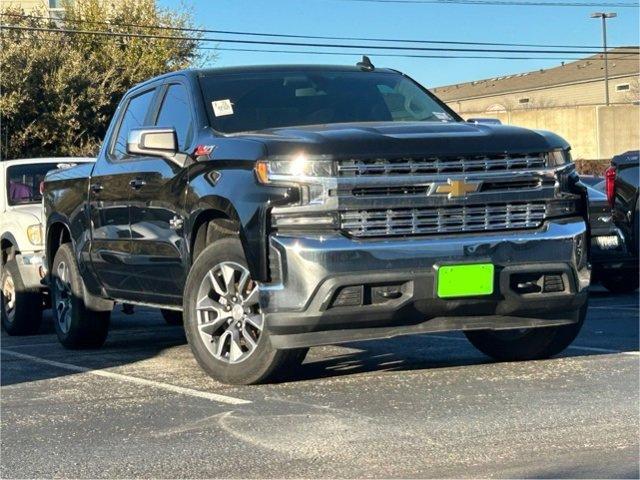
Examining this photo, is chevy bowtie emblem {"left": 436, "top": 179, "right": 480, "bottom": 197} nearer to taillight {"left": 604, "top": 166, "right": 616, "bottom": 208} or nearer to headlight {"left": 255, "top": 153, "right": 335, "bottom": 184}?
headlight {"left": 255, "top": 153, "right": 335, "bottom": 184}

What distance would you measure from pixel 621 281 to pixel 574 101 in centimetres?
6565

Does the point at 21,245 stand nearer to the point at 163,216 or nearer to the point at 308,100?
the point at 163,216

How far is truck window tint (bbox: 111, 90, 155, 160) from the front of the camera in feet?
28.8

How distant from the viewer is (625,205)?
13.6m

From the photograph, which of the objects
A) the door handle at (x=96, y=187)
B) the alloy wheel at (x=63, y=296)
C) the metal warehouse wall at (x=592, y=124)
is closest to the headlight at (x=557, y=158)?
the door handle at (x=96, y=187)

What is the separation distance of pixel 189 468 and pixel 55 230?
5.35 meters

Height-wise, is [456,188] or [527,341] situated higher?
[456,188]

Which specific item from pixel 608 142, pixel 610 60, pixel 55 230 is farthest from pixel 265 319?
pixel 610 60

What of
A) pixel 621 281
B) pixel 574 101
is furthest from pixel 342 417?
pixel 574 101

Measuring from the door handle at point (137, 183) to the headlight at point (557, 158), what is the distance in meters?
2.62

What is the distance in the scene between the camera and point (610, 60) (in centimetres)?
7838

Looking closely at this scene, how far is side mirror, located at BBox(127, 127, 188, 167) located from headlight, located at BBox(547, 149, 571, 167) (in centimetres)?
217

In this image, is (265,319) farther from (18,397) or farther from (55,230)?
(55,230)

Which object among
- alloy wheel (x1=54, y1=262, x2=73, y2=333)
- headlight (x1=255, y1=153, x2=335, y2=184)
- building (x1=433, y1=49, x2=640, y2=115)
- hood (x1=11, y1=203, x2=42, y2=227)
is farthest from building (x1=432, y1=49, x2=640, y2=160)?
headlight (x1=255, y1=153, x2=335, y2=184)
